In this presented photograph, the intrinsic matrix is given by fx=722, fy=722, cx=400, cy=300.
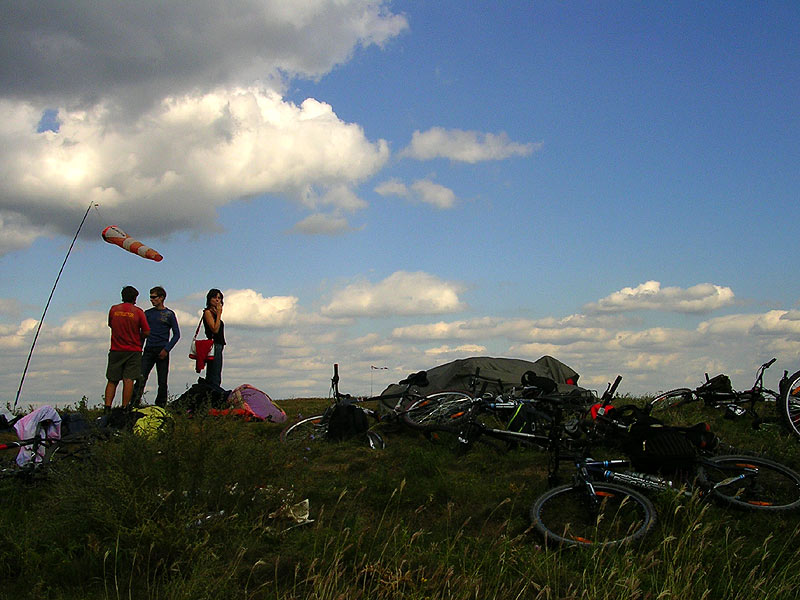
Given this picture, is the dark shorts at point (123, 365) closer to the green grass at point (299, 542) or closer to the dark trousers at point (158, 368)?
the dark trousers at point (158, 368)

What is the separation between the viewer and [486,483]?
8.12 m

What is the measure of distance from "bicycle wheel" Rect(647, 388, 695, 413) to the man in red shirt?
910cm

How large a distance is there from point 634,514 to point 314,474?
379 cm

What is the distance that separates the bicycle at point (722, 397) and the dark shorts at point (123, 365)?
28.4ft

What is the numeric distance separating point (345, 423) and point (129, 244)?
596cm

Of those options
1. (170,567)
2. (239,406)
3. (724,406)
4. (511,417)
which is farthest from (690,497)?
(239,406)

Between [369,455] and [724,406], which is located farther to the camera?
[724,406]

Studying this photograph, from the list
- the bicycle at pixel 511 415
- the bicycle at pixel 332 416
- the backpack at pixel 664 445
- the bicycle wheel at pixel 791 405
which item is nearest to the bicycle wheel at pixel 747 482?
the backpack at pixel 664 445

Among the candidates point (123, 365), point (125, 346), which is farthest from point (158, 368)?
point (125, 346)

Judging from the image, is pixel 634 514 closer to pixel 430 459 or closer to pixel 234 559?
pixel 430 459

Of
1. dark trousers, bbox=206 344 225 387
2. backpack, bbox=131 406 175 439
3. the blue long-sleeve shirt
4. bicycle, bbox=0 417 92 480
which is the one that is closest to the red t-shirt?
the blue long-sleeve shirt

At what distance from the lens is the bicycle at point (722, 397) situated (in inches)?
472

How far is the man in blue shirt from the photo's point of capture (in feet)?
42.8

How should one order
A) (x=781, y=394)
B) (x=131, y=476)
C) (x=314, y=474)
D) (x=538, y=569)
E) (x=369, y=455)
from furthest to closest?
(x=781, y=394), (x=369, y=455), (x=314, y=474), (x=131, y=476), (x=538, y=569)
